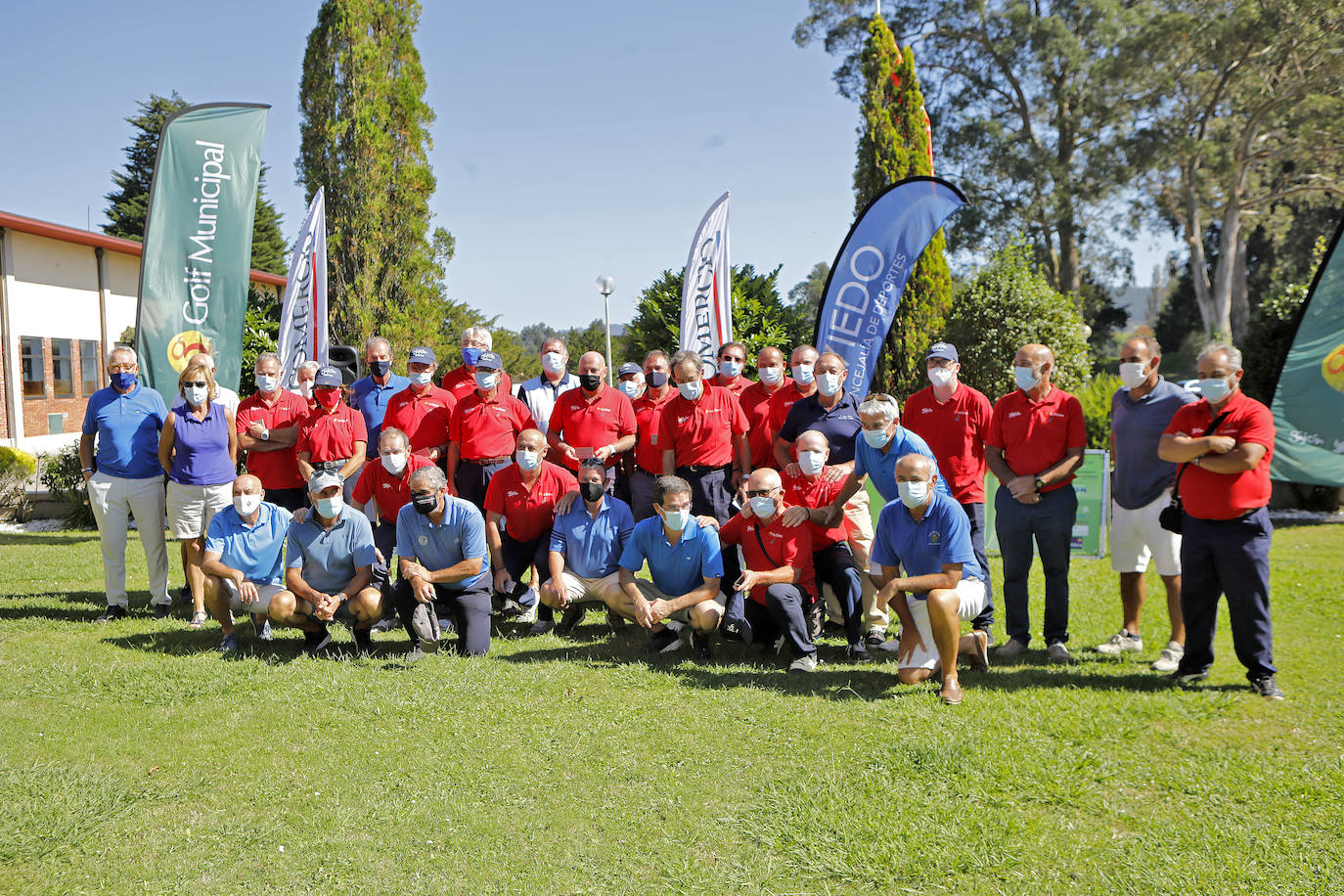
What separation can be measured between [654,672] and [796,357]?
9.15ft

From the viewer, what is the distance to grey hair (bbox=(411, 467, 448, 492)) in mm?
6543

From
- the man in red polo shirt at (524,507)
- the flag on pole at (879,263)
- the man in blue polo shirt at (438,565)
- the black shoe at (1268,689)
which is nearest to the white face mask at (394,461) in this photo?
the man in blue polo shirt at (438,565)

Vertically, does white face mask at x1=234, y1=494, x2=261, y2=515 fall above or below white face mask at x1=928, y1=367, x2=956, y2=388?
below

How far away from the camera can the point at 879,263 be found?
9594 millimetres

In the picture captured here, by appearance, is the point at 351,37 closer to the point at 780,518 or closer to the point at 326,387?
the point at 326,387

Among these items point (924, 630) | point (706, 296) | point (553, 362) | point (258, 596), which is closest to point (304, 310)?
point (553, 362)

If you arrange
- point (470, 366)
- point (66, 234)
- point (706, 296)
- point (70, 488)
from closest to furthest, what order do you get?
point (470, 366) → point (706, 296) → point (70, 488) → point (66, 234)

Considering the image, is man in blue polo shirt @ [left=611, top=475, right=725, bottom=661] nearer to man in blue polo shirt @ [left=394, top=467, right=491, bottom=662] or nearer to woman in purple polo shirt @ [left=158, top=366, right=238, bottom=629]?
man in blue polo shirt @ [left=394, top=467, right=491, bottom=662]

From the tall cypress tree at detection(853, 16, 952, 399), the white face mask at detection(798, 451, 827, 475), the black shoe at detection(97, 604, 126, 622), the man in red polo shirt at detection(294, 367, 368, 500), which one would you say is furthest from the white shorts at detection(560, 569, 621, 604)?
the tall cypress tree at detection(853, 16, 952, 399)

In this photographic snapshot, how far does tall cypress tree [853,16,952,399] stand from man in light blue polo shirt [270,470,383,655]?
1210cm

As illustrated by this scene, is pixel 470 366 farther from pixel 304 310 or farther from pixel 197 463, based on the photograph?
pixel 304 310

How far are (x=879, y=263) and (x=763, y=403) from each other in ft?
7.78

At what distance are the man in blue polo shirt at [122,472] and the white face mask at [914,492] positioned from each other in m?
5.89

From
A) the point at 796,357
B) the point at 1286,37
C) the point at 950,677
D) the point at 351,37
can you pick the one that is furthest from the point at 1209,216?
the point at 950,677
